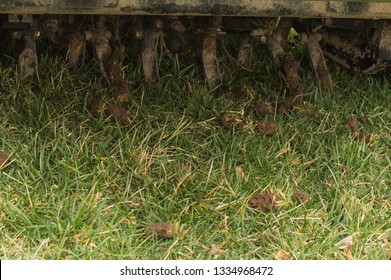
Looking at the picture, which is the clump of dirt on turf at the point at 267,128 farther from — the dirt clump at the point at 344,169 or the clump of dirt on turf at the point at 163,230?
the clump of dirt on turf at the point at 163,230

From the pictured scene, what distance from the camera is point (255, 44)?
4547 millimetres

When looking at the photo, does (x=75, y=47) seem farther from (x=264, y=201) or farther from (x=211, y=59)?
(x=264, y=201)

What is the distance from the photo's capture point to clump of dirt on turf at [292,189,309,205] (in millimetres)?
3121

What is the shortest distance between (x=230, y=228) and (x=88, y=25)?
4.78 feet

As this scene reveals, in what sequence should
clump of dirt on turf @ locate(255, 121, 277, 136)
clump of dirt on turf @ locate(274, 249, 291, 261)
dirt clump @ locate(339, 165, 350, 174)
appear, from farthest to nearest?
clump of dirt on turf @ locate(255, 121, 277, 136) < dirt clump @ locate(339, 165, 350, 174) < clump of dirt on turf @ locate(274, 249, 291, 261)

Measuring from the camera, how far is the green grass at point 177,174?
2.85 metres

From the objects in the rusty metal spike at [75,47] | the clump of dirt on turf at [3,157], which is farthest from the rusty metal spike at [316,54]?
the clump of dirt on turf at [3,157]

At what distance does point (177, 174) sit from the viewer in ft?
10.5

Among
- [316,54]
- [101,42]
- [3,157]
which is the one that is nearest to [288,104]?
[316,54]

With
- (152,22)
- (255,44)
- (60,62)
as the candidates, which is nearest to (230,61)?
(255,44)

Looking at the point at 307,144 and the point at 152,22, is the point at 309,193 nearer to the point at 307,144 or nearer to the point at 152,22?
the point at 307,144

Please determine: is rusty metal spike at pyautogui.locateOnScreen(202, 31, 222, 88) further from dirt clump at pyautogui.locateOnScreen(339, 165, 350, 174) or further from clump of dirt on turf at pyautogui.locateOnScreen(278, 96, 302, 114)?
dirt clump at pyautogui.locateOnScreen(339, 165, 350, 174)

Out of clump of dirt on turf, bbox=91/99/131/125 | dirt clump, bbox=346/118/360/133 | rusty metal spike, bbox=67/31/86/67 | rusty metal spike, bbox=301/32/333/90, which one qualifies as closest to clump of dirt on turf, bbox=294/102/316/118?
dirt clump, bbox=346/118/360/133

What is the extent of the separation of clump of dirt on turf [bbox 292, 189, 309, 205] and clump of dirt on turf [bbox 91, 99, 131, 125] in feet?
2.61
